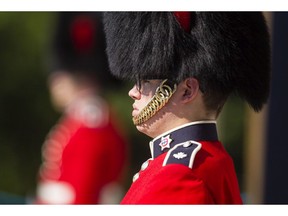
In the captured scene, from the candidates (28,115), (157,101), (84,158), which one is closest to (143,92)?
(157,101)

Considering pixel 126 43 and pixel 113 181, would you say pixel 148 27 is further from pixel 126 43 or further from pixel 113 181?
pixel 113 181

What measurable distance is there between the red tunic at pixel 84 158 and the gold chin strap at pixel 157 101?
2.19 m

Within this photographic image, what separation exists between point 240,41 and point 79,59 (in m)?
2.86

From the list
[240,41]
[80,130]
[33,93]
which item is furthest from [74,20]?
[240,41]

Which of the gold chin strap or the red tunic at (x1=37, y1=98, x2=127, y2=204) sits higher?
the gold chin strap

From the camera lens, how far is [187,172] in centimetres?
311

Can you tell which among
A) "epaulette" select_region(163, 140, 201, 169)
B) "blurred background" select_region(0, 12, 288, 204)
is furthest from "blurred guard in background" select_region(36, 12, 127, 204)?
"epaulette" select_region(163, 140, 201, 169)

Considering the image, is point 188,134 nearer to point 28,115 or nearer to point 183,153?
point 183,153

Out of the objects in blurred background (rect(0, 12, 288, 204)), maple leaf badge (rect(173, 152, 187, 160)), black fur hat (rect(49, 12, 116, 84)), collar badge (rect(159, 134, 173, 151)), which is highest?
black fur hat (rect(49, 12, 116, 84))

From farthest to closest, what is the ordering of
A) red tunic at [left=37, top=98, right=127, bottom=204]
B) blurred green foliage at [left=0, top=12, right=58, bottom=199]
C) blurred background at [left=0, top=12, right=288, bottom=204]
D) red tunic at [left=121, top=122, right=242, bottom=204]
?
blurred green foliage at [left=0, top=12, right=58, bottom=199]
blurred background at [left=0, top=12, right=288, bottom=204]
red tunic at [left=37, top=98, right=127, bottom=204]
red tunic at [left=121, top=122, right=242, bottom=204]

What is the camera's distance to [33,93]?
891 centimetres

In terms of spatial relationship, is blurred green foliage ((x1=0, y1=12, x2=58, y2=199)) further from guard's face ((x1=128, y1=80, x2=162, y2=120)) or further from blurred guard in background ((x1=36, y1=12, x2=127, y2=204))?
guard's face ((x1=128, y1=80, x2=162, y2=120))

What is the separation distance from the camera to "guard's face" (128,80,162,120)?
330cm

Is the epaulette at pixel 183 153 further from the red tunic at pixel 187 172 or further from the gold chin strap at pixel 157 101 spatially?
the gold chin strap at pixel 157 101
